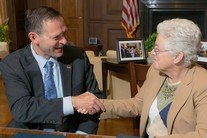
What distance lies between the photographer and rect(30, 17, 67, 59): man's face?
1595 millimetres

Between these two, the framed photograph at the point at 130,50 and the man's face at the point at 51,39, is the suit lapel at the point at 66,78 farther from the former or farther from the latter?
the framed photograph at the point at 130,50

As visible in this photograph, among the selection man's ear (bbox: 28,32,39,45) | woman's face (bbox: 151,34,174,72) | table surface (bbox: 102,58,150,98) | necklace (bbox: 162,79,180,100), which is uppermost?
man's ear (bbox: 28,32,39,45)

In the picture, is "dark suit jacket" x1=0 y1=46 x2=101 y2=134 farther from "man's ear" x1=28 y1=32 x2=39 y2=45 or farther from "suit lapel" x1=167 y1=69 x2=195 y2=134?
"suit lapel" x1=167 y1=69 x2=195 y2=134

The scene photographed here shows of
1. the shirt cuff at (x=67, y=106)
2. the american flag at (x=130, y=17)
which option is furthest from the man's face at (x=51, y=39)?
the american flag at (x=130, y=17)

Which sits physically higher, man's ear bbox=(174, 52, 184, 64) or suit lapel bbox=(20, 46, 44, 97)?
man's ear bbox=(174, 52, 184, 64)

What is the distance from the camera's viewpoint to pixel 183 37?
4.49 feet

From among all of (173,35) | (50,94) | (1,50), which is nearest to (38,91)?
(50,94)

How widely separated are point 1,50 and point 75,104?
11.6ft

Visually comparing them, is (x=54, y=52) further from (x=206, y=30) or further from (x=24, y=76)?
(x=206, y=30)

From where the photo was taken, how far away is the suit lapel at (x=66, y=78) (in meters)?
1.70

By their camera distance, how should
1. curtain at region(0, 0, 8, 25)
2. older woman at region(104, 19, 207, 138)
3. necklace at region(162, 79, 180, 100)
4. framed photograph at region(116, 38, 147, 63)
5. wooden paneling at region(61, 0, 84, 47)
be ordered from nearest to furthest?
older woman at region(104, 19, 207, 138) < necklace at region(162, 79, 180, 100) < framed photograph at region(116, 38, 147, 63) < curtain at region(0, 0, 8, 25) < wooden paneling at region(61, 0, 84, 47)

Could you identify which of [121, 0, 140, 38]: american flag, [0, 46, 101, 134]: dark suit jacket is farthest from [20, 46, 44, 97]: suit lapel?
[121, 0, 140, 38]: american flag

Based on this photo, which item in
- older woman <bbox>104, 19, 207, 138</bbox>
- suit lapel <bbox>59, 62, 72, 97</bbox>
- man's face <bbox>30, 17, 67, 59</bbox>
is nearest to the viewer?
older woman <bbox>104, 19, 207, 138</bbox>

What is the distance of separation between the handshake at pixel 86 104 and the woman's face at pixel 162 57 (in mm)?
356
